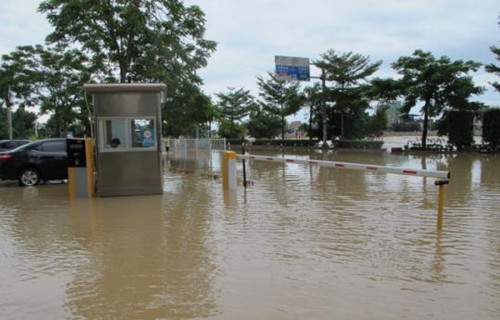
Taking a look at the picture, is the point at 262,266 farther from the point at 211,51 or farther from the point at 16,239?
the point at 211,51

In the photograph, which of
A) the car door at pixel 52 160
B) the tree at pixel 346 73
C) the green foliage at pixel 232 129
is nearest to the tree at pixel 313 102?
the tree at pixel 346 73

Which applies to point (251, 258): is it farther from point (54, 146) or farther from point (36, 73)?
point (36, 73)

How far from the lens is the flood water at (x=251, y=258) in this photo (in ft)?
13.3

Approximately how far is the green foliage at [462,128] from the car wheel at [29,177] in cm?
2594

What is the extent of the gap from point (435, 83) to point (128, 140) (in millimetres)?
24320

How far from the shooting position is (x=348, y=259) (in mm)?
5379

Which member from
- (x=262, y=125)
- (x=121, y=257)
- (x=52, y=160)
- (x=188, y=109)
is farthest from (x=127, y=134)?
(x=262, y=125)

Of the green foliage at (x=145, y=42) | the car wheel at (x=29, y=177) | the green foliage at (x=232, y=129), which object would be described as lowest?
the car wheel at (x=29, y=177)

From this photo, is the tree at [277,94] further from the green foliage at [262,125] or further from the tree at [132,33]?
the tree at [132,33]

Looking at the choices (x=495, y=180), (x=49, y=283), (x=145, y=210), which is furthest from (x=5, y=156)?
(x=495, y=180)

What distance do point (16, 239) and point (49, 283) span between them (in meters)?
2.35

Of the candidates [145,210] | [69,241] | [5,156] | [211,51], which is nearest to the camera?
[69,241]

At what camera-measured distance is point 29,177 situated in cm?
1338

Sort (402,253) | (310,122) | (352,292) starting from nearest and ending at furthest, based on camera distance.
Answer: (352,292) → (402,253) → (310,122)
